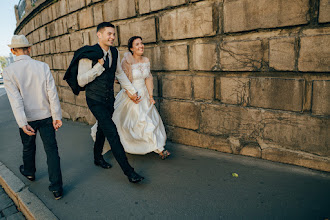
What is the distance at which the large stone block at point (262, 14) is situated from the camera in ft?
10.2

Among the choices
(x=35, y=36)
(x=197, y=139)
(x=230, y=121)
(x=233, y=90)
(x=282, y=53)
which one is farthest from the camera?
(x=35, y=36)

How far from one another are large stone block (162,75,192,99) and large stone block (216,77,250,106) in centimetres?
56

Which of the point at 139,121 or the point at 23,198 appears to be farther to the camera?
the point at 139,121

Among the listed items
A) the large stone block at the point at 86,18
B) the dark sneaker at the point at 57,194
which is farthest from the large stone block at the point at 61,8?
the dark sneaker at the point at 57,194

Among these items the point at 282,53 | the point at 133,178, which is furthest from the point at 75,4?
the point at 282,53

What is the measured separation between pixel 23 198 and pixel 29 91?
1322mm

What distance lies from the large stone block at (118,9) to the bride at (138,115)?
135 centimetres

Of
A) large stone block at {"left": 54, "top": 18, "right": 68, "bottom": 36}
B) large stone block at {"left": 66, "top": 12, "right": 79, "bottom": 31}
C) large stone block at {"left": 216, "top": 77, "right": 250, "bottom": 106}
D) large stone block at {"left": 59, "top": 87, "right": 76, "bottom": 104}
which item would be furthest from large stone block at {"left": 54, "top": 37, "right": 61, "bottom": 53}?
large stone block at {"left": 216, "top": 77, "right": 250, "bottom": 106}

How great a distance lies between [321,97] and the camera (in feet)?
10.3

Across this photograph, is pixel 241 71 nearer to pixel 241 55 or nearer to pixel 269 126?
pixel 241 55

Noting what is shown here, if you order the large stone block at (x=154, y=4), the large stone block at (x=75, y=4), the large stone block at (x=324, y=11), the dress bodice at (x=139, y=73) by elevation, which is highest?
the large stone block at (x=75, y=4)

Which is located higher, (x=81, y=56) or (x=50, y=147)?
(x=81, y=56)

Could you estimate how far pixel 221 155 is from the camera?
13.4 ft

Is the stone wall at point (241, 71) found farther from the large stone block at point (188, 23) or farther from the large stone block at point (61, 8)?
the large stone block at point (61, 8)
